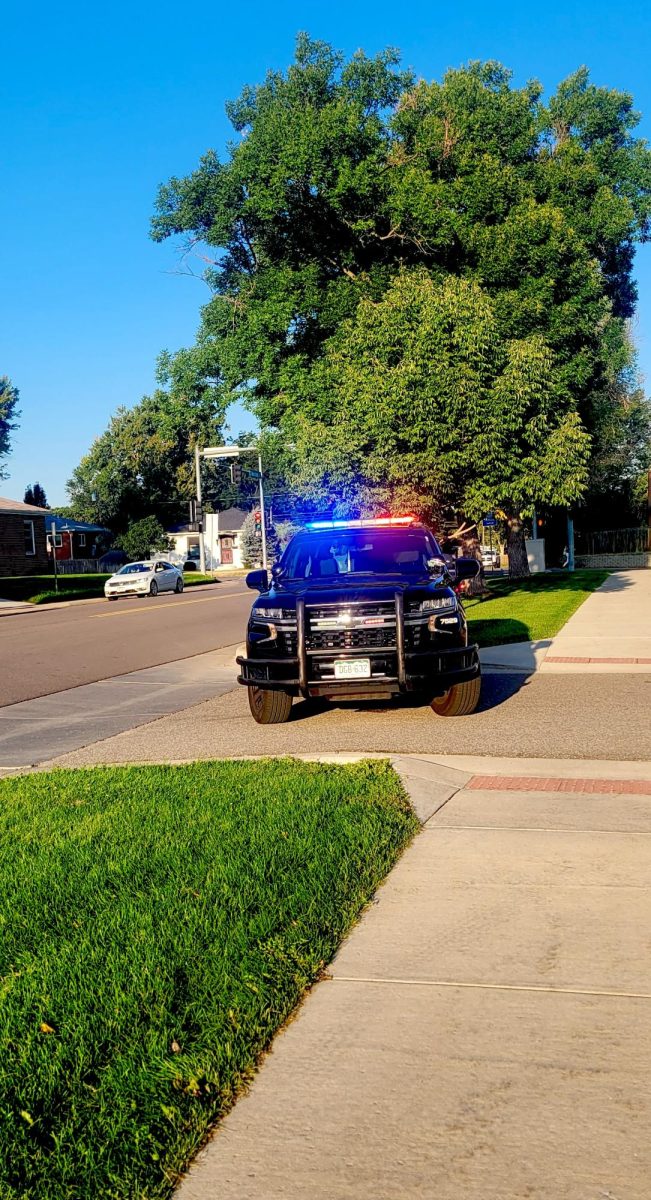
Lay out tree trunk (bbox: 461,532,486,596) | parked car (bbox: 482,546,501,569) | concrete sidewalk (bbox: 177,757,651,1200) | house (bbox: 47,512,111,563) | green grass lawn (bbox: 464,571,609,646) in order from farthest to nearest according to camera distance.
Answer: house (bbox: 47,512,111,563)
parked car (bbox: 482,546,501,569)
tree trunk (bbox: 461,532,486,596)
green grass lawn (bbox: 464,571,609,646)
concrete sidewalk (bbox: 177,757,651,1200)

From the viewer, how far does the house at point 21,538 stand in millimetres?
53250

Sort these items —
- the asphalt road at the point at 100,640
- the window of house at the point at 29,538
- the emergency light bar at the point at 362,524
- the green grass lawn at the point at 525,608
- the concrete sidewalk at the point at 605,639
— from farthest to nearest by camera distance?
the window of house at the point at 29,538, the green grass lawn at the point at 525,608, the asphalt road at the point at 100,640, the concrete sidewalk at the point at 605,639, the emergency light bar at the point at 362,524

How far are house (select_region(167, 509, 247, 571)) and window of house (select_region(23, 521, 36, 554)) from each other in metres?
40.5

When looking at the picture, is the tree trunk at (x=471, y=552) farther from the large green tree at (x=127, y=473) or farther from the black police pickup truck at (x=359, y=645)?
the large green tree at (x=127, y=473)

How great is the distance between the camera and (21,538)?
5469 centimetres

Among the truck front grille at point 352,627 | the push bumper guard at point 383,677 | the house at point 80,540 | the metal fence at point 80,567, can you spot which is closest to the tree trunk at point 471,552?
the push bumper guard at point 383,677

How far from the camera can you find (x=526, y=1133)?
2951mm

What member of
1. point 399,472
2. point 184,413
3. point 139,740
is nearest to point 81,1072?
point 139,740

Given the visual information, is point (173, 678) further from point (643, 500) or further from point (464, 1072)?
point (643, 500)

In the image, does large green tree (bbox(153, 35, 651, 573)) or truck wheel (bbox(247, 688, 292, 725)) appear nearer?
truck wheel (bbox(247, 688, 292, 725))

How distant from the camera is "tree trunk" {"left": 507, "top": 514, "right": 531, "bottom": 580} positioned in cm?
3188

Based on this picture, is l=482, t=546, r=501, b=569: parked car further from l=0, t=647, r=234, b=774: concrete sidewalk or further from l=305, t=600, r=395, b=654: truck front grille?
l=305, t=600, r=395, b=654: truck front grille

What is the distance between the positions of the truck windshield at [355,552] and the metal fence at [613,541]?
36985 millimetres

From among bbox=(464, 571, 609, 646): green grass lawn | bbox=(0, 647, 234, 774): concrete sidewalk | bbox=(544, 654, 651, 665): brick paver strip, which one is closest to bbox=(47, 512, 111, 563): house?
bbox=(464, 571, 609, 646): green grass lawn
